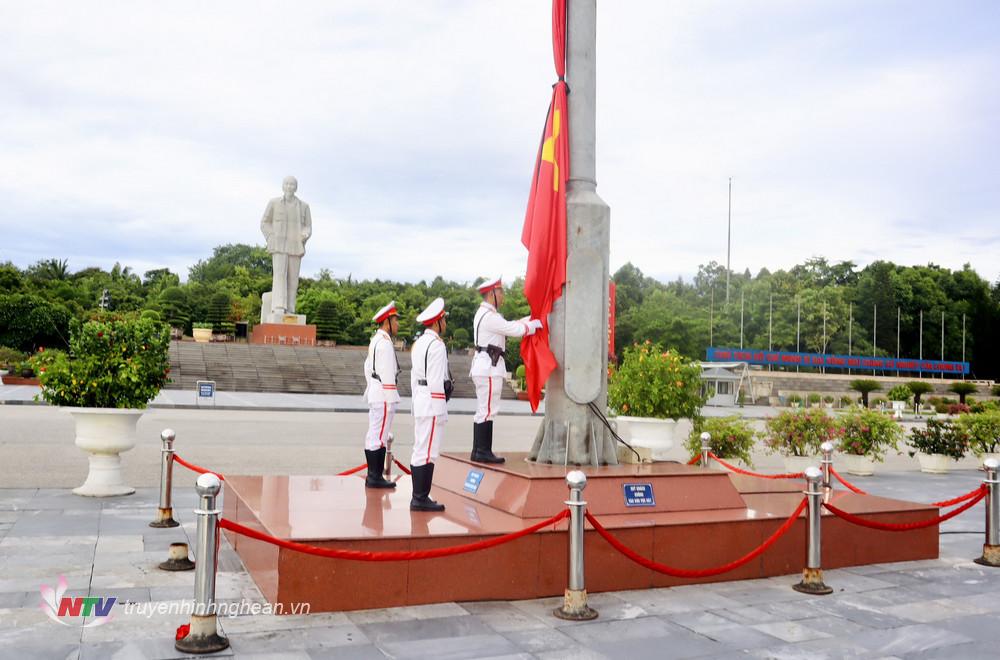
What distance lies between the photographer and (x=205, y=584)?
3.95 metres

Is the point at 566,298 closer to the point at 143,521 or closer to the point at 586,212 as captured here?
the point at 586,212

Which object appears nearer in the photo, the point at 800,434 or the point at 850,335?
the point at 800,434

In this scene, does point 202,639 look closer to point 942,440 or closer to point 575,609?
point 575,609

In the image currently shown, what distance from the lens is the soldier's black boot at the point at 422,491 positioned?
585 centimetres

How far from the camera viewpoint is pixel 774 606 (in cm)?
505

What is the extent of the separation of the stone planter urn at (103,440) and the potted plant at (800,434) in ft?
30.0

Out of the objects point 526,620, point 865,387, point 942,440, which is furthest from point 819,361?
point 526,620

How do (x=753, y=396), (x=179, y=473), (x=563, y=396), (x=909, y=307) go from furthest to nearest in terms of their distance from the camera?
(x=909, y=307) → (x=753, y=396) → (x=179, y=473) → (x=563, y=396)

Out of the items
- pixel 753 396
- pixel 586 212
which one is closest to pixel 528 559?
pixel 586 212

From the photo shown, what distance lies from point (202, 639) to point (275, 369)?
29.1 meters

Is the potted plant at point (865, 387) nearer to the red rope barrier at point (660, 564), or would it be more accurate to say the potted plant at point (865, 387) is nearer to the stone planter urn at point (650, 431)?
the stone planter urn at point (650, 431)

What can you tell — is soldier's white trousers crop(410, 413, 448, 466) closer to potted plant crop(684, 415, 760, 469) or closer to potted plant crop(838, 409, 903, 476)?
potted plant crop(684, 415, 760, 469)

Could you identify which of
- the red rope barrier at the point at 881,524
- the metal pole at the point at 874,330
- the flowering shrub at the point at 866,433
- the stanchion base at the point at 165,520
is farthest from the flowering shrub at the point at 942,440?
the metal pole at the point at 874,330

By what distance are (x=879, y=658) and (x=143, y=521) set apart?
5839mm
